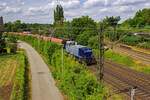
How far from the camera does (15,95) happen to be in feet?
127

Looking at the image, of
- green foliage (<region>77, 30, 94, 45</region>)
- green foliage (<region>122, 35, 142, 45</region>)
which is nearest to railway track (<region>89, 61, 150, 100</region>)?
green foliage (<region>122, 35, 142, 45</region>)

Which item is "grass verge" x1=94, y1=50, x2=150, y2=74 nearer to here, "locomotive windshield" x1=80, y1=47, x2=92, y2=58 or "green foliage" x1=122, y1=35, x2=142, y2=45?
"locomotive windshield" x1=80, y1=47, x2=92, y2=58

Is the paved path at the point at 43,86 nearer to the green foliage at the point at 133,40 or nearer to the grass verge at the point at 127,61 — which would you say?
the grass verge at the point at 127,61

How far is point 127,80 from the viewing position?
1921 inches

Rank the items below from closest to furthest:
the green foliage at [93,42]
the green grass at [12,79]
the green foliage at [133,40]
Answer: the green grass at [12,79], the green foliage at [93,42], the green foliage at [133,40]

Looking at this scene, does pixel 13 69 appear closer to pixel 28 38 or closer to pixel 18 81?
pixel 18 81

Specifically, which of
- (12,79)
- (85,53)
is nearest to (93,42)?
(85,53)

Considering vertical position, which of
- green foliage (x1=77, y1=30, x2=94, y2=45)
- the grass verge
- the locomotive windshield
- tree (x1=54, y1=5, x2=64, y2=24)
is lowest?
the grass verge

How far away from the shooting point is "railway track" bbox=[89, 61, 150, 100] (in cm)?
4125

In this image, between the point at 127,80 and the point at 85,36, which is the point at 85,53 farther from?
the point at 85,36

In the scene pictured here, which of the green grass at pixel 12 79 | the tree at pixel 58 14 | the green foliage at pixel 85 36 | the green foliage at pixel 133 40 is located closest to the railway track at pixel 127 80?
the green grass at pixel 12 79

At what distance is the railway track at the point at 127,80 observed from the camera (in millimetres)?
41250

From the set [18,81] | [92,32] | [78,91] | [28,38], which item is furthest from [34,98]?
[28,38]

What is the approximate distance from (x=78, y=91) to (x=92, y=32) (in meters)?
60.8
